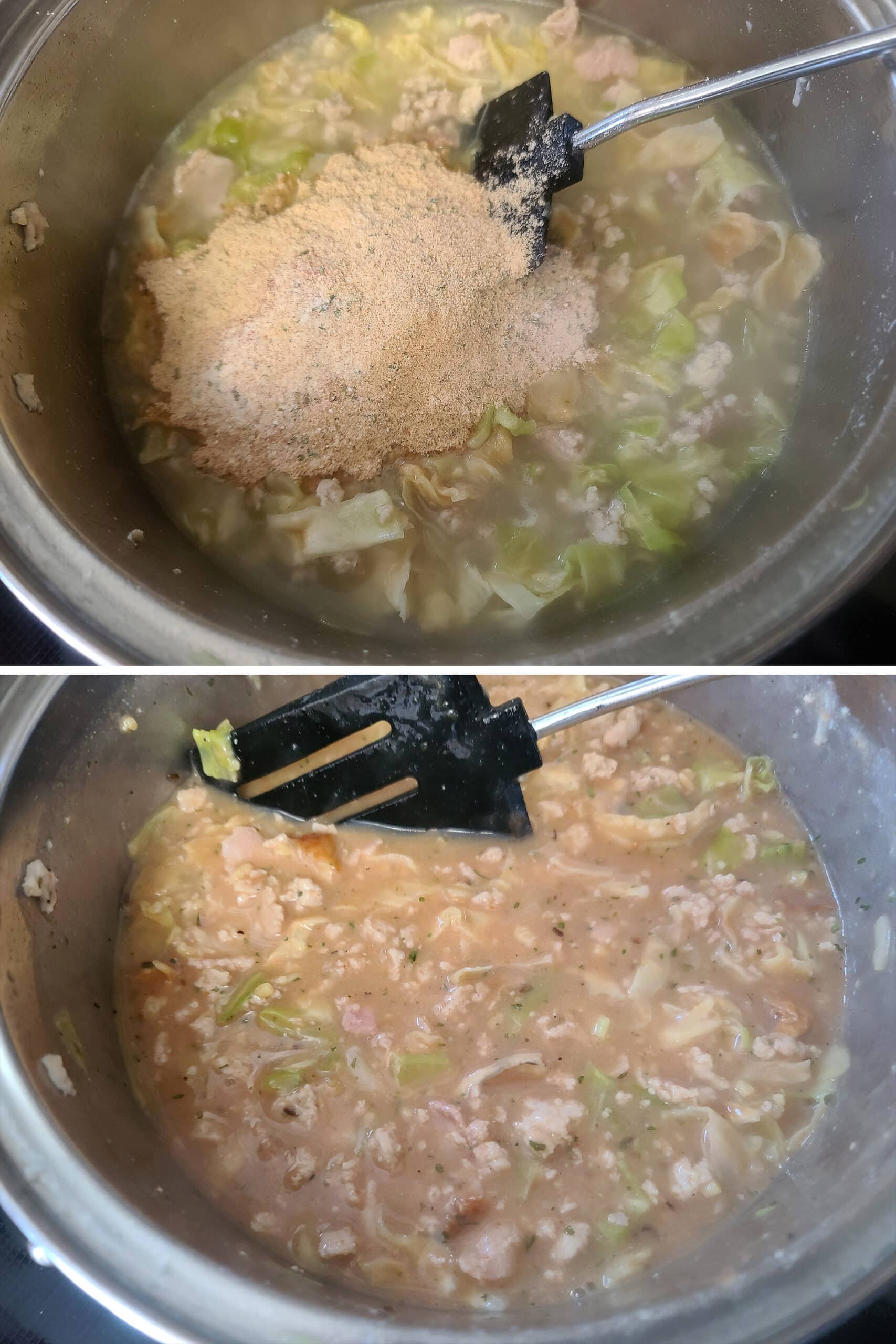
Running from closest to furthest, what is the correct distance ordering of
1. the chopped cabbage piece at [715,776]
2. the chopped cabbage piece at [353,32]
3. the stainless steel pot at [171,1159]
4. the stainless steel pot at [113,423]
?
the stainless steel pot at [171,1159] < the stainless steel pot at [113,423] < the chopped cabbage piece at [715,776] < the chopped cabbage piece at [353,32]

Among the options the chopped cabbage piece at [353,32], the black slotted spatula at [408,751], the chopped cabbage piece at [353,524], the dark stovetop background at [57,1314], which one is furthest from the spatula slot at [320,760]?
the chopped cabbage piece at [353,32]

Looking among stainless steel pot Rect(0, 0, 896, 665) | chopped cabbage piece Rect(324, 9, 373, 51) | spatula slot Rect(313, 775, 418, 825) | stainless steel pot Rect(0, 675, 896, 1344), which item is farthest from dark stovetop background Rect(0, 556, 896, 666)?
chopped cabbage piece Rect(324, 9, 373, 51)

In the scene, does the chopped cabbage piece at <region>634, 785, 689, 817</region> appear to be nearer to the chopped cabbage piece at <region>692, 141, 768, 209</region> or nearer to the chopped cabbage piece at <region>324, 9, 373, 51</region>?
the chopped cabbage piece at <region>692, 141, 768, 209</region>

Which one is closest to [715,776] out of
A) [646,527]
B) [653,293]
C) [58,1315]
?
[646,527]

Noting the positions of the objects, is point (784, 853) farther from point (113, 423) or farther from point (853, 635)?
point (113, 423)

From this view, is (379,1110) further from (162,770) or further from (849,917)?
(849,917)

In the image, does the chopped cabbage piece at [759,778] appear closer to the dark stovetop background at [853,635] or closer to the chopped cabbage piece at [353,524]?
the dark stovetop background at [853,635]
